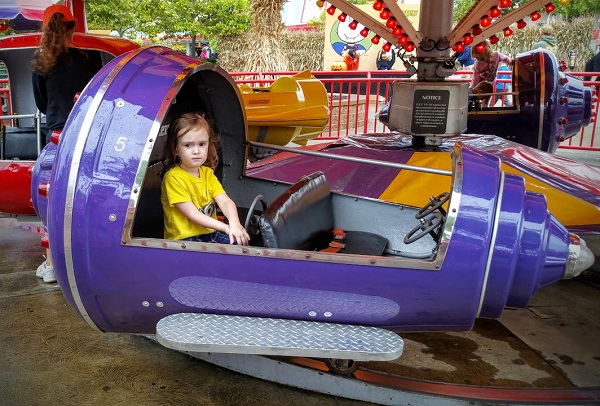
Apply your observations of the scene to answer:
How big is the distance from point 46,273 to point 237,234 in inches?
80.5

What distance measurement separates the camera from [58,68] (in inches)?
140

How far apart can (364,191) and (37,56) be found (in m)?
2.22

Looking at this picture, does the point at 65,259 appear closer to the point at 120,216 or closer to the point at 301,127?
the point at 120,216

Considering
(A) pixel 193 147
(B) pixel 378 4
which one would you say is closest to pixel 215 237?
(A) pixel 193 147

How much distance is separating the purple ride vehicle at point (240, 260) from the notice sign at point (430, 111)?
2.14 meters

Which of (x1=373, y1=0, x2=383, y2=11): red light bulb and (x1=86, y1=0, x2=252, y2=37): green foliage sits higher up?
(x1=86, y1=0, x2=252, y2=37): green foliage

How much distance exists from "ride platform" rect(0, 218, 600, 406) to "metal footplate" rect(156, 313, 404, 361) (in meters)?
0.48

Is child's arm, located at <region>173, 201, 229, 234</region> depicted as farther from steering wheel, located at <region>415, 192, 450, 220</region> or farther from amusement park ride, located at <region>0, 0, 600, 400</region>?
steering wheel, located at <region>415, 192, 450, 220</region>

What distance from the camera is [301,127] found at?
5.44 m

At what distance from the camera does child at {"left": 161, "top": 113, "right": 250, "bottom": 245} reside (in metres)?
2.34

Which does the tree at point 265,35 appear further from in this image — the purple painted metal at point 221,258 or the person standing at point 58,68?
the purple painted metal at point 221,258

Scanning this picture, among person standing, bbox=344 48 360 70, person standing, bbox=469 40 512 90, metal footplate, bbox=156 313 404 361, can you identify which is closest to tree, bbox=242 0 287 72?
person standing, bbox=344 48 360 70

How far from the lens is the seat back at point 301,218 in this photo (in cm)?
241

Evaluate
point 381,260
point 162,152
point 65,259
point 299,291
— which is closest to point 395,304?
point 381,260
